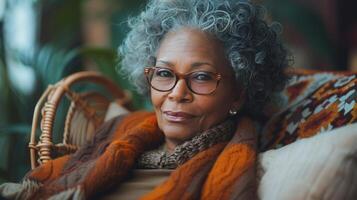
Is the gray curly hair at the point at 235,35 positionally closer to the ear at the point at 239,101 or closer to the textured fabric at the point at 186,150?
the ear at the point at 239,101

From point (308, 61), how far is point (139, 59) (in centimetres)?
224

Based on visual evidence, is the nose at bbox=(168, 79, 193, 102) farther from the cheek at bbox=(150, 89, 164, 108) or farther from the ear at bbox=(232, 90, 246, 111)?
the ear at bbox=(232, 90, 246, 111)

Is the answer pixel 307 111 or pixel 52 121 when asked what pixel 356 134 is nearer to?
pixel 307 111

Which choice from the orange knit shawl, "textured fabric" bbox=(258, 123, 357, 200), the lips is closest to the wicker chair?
the orange knit shawl

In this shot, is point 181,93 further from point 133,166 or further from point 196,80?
point 133,166

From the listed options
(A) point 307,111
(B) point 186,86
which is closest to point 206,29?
(B) point 186,86

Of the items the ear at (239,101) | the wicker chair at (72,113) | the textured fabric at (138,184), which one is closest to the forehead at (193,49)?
the ear at (239,101)

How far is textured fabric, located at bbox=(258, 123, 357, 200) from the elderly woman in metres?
0.13

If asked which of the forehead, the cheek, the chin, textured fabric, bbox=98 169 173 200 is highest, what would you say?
the forehead

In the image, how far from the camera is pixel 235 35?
1.39 meters

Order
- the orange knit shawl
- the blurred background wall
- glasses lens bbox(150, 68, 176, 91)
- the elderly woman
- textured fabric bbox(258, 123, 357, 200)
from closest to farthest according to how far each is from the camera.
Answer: textured fabric bbox(258, 123, 357, 200) → the orange knit shawl → the elderly woman → glasses lens bbox(150, 68, 176, 91) → the blurred background wall

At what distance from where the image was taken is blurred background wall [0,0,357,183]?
2.08 metres

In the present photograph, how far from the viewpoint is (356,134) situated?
3.46ft

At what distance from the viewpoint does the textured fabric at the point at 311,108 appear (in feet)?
4.65
